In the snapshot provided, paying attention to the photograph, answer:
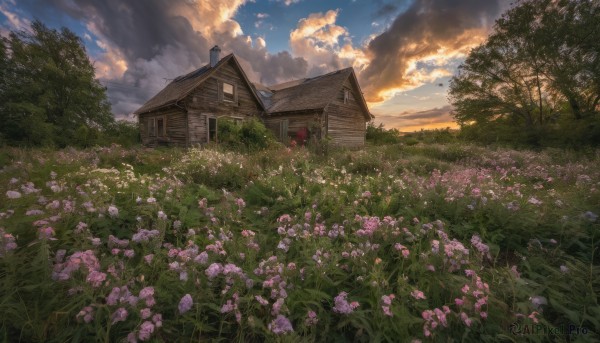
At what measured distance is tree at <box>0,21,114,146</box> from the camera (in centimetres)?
1648

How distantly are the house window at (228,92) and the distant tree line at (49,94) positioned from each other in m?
9.03

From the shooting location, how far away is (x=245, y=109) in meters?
19.9

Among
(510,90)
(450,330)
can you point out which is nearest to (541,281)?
(450,330)

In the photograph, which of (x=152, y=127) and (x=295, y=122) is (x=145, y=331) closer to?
(x=295, y=122)

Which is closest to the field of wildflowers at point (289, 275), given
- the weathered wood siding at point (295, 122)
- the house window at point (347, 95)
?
the weathered wood siding at point (295, 122)

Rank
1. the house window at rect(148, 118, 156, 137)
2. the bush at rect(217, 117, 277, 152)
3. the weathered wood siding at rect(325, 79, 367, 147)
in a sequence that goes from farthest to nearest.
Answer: the house window at rect(148, 118, 156, 137)
the weathered wood siding at rect(325, 79, 367, 147)
the bush at rect(217, 117, 277, 152)

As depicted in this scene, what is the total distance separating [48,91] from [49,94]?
295 mm

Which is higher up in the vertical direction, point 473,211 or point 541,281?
point 473,211

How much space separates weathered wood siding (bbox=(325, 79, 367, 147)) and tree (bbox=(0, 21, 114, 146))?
1907 centimetres

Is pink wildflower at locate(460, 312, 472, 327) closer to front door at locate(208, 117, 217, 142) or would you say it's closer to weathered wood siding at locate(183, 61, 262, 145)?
weathered wood siding at locate(183, 61, 262, 145)

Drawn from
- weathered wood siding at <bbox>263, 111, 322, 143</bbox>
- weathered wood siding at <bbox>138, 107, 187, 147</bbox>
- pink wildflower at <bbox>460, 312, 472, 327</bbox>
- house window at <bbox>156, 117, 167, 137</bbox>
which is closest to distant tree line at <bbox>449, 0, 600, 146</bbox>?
weathered wood siding at <bbox>263, 111, 322, 143</bbox>

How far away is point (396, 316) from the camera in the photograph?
5.61 ft

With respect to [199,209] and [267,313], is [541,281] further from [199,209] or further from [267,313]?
[199,209]

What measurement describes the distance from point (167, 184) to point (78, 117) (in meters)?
23.5
